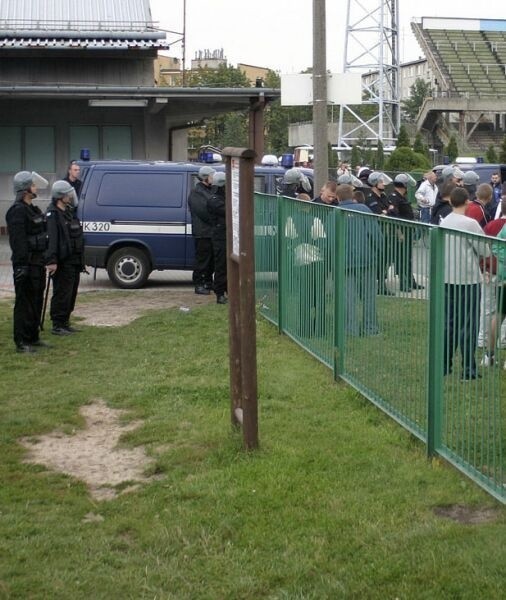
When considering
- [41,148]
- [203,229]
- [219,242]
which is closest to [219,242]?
[219,242]

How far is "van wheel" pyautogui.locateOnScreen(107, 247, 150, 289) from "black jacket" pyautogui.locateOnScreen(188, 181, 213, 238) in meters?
1.52

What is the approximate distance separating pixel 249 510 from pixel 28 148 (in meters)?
21.1

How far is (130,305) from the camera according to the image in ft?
51.3

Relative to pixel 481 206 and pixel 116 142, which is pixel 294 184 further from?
pixel 116 142

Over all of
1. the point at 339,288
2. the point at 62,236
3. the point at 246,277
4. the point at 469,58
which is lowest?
the point at 339,288

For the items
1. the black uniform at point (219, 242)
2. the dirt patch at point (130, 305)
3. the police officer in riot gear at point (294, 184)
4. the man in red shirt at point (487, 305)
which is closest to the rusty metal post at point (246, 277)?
the man in red shirt at point (487, 305)

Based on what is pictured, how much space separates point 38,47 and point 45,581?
2149 cm

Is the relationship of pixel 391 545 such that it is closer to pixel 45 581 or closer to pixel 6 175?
pixel 45 581

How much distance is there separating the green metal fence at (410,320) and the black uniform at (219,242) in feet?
11.5

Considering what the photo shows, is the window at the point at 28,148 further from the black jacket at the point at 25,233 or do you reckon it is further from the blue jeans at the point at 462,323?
the blue jeans at the point at 462,323

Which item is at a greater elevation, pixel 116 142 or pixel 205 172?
pixel 116 142

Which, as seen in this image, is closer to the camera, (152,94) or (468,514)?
(468,514)

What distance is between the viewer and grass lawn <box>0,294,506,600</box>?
529 cm

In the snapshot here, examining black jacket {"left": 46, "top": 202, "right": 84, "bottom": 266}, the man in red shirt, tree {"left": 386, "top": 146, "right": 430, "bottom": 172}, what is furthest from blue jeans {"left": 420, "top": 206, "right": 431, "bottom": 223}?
tree {"left": 386, "top": 146, "right": 430, "bottom": 172}
